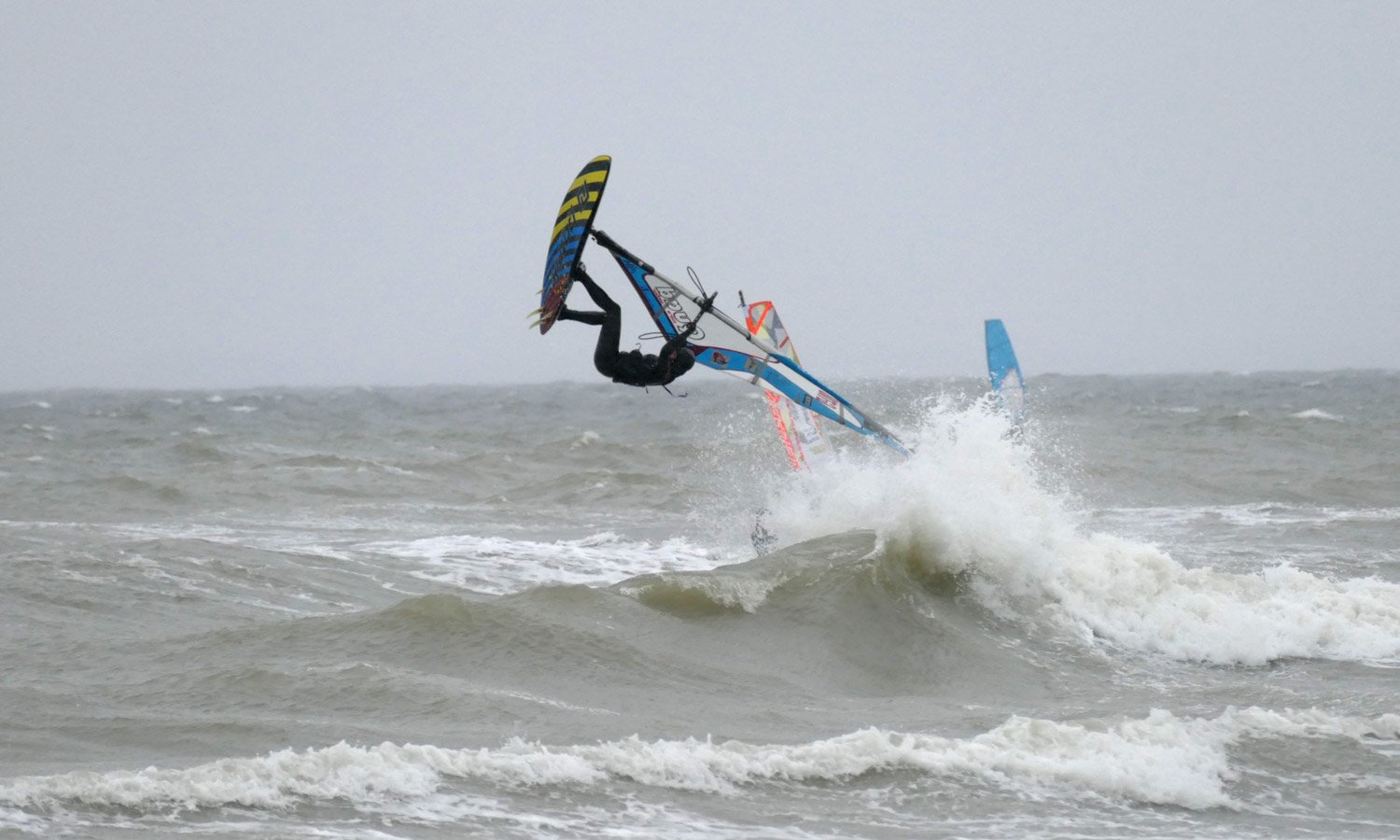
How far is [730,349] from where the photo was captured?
984cm

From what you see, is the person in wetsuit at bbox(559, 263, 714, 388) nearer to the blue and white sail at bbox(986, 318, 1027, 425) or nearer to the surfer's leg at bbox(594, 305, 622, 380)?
the surfer's leg at bbox(594, 305, 622, 380)

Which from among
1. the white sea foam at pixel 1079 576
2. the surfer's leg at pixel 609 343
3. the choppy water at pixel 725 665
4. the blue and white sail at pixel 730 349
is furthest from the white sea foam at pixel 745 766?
the blue and white sail at pixel 730 349

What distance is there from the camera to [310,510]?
53.3ft

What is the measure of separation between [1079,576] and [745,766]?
477 cm

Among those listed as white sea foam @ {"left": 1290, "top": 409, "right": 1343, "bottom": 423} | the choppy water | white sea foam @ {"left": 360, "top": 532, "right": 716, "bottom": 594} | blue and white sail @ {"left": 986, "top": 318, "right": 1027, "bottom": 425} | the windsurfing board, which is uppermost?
the windsurfing board

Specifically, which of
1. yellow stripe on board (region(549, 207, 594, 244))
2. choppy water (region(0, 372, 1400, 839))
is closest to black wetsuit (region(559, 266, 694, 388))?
yellow stripe on board (region(549, 207, 594, 244))

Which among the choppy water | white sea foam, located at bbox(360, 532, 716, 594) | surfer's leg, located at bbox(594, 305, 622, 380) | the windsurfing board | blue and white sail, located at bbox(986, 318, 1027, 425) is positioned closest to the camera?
the choppy water

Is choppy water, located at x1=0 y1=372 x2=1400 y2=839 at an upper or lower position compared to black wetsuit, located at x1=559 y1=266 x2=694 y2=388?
lower

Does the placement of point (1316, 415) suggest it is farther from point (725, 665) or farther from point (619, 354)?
point (725, 665)

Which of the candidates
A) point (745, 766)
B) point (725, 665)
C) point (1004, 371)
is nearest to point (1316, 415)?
point (1004, 371)

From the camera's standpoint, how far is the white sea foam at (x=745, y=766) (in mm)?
4883

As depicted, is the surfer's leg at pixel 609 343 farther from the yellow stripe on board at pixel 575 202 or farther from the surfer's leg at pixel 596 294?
the yellow stripe on board at pixel 575 202

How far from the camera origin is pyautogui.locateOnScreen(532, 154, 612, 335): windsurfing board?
25.4ft

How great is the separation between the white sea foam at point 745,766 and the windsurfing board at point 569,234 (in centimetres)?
326
